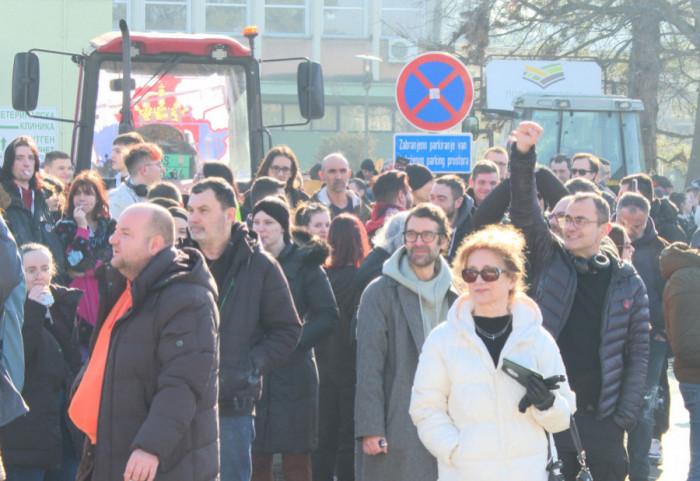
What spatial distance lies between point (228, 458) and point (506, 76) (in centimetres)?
1991

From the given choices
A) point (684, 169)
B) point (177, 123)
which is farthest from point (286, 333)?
point (684, 169)

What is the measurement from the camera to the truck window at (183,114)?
10.8m

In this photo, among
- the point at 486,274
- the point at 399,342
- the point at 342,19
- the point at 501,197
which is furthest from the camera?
the point at 342,19

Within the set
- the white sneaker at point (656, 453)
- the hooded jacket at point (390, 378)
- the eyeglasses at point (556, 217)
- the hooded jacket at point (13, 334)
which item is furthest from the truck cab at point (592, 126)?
the hooded jacket at point (13, 334)

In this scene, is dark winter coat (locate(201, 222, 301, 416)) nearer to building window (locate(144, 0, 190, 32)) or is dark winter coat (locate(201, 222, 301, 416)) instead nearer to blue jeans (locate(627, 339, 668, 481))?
blue jeans (locate(627, 339, 668, 481))

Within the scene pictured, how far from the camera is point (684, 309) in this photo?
6934 millimetres

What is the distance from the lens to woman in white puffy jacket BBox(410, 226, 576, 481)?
445cm

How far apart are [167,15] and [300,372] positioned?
156 ft

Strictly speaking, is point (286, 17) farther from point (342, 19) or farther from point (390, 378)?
point (390, 378)

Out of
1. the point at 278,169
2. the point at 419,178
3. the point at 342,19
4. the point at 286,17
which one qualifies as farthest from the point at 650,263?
the point at 342,19

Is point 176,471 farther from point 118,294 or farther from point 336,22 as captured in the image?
point 336,22

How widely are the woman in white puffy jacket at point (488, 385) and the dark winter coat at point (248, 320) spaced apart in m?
1.21

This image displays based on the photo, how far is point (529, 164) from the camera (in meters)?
6.01

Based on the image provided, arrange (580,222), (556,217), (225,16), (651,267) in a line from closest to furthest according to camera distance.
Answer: (580,222) → (556,217) → (651,267) → (225,16)
